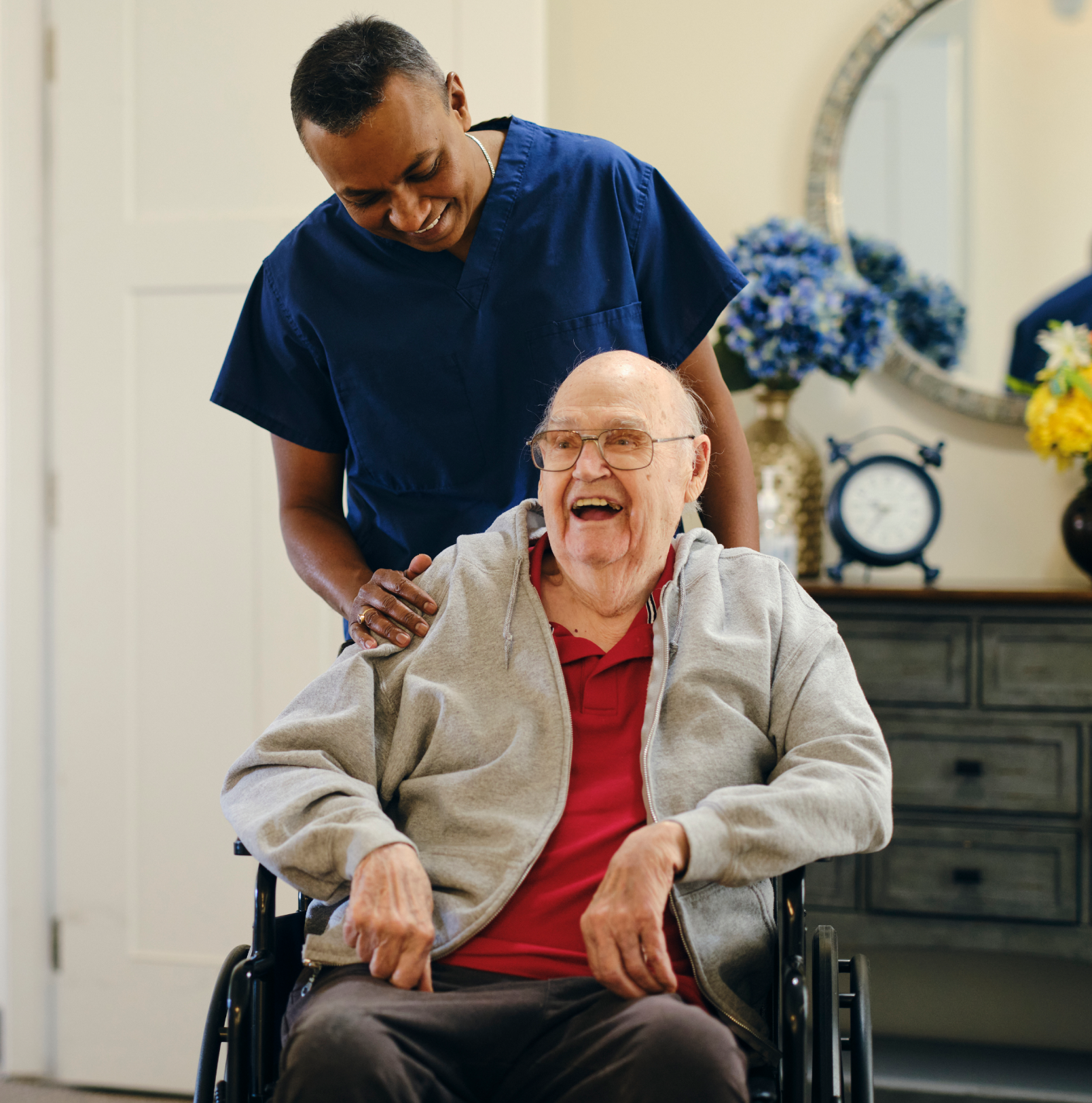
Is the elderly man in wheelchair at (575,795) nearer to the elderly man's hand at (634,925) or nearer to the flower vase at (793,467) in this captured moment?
the elderly man's hand at (634,925)

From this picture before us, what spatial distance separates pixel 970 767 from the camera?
2.01m

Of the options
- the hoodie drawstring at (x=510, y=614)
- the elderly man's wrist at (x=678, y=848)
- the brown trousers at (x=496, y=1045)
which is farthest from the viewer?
the hoodie drawstring at (x=510, y=614)

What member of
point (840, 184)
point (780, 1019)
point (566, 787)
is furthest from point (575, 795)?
point (840, 184)

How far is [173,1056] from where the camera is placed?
7.66 ft

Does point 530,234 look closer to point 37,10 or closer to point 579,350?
point 579,350

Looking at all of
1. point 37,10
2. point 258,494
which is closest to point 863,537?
point 258,494

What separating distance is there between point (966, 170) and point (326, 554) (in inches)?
69.5

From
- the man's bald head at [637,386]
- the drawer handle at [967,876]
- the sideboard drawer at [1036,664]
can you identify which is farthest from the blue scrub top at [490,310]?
the drawer handle at [967,876]

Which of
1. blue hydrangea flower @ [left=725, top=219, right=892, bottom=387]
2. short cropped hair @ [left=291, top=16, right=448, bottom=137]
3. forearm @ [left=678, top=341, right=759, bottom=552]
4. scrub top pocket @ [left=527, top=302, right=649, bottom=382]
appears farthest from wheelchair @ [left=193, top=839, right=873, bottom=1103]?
blue hydrangea flower @ [left=725, top=219, right=892, bottom=387]

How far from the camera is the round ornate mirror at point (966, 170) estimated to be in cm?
236

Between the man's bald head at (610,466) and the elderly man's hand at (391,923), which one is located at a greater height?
the man's bald head at (610,466)

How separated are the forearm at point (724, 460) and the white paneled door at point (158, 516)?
3.59 feet

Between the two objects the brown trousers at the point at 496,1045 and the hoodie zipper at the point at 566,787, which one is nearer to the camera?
the brown trousers at the point at 496,1045

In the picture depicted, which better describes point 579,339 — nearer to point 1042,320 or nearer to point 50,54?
point 1042,320
